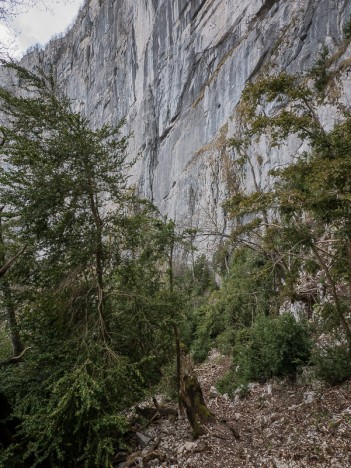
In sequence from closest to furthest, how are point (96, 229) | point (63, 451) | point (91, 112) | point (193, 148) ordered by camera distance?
point (63, 451), point (96, 229), point (193, 148), point (91, 112)

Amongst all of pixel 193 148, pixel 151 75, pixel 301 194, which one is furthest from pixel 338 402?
pixel 151 75

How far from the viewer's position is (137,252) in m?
6.75

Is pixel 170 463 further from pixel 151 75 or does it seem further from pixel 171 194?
A: pixel 151 75

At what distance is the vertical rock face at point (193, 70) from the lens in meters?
20.5

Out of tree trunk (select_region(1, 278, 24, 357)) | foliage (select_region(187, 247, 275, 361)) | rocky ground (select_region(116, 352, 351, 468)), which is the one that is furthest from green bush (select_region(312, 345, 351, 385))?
tree trunk (select_region(1, 278, 24, 357))

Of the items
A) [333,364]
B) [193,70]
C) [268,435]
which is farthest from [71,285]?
[193,70]

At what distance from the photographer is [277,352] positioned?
24.6ft

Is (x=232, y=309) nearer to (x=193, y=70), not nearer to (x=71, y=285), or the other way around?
(x=71, y=285)

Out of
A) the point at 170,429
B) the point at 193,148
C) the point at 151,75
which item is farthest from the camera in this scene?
the point at 151,75

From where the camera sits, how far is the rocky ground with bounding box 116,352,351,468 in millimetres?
4676

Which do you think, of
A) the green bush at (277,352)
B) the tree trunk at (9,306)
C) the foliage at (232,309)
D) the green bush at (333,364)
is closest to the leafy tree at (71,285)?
the tree trunk at (9,306)

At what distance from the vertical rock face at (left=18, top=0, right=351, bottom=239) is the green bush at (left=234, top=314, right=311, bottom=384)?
269 inches

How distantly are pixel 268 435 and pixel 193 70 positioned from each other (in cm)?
3098

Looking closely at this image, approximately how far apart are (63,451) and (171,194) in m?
26.2
